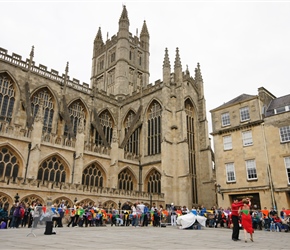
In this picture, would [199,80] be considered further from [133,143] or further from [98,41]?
[98,41]

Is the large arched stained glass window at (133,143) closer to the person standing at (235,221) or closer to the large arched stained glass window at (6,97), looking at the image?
the large arched stained glass window at (6,97)

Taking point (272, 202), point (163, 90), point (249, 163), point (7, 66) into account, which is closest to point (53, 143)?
point (7, 66)

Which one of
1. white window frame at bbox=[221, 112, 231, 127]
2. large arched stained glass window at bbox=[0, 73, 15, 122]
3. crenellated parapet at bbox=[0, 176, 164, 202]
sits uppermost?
large arched stained glass window at bbox=[0, 73, 15, 122]

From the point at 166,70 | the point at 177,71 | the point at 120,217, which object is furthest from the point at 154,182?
the point at 177,71

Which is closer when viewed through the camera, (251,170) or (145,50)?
(251,170)

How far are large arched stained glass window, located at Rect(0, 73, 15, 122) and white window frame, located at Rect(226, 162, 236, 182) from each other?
20.4 metres

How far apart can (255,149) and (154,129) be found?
44.4ft

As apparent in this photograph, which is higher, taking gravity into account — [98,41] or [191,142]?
[98,41]

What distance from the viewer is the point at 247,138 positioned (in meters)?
21.4

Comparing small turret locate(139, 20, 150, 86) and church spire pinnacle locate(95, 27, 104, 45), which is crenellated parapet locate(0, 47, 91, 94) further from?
church spire pinnacle locate(95, 27, 104, 45)

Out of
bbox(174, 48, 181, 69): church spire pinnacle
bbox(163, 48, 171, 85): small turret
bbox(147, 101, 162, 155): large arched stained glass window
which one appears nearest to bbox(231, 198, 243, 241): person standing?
bbox(147, 101, 162, 155): large arched stained glass window

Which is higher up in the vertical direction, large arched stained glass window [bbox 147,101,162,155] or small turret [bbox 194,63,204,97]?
small turret [bbox 194,63,204,97]

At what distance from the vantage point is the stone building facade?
19.1 meters

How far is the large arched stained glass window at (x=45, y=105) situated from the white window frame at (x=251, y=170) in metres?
19.7
